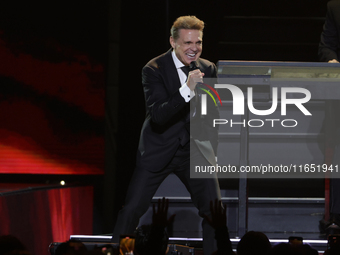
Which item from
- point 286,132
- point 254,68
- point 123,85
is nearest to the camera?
point 254,68

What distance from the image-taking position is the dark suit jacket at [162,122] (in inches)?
105

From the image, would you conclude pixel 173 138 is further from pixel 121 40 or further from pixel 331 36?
pixel 121 40

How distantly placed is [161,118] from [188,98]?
0.19m

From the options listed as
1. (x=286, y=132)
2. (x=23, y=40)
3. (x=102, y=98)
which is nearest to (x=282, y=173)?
(x=286, y=132)

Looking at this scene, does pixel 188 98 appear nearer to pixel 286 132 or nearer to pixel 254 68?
pixel 254 68

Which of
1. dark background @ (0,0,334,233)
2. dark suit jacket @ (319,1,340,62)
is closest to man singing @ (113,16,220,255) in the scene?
dark suit jacket @ (319,1,340,62)

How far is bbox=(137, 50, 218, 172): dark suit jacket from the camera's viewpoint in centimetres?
267

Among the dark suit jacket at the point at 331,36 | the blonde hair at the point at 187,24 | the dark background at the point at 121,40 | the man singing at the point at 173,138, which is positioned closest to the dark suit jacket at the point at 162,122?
the man singing at the point at 173,138

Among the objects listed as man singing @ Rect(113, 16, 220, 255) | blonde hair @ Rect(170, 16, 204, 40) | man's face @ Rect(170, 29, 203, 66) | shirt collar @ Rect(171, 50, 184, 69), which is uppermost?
blonde hair @ Rect(170, 16, 204, 40)

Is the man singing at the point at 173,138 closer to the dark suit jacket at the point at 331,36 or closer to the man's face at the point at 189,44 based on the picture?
the man's face at the point at 189,44

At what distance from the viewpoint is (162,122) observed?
264 cm

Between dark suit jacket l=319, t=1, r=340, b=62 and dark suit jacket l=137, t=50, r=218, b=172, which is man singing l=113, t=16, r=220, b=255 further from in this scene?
dark suit jacket l=319, t=1, r=340, b=62

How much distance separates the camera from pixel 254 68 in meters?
2.46

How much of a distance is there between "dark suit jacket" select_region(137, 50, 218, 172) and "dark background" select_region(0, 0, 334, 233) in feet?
6.42
